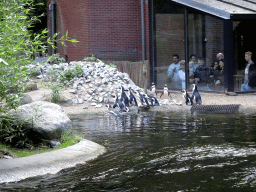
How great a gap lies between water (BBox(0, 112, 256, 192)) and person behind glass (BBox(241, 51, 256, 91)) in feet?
22.6


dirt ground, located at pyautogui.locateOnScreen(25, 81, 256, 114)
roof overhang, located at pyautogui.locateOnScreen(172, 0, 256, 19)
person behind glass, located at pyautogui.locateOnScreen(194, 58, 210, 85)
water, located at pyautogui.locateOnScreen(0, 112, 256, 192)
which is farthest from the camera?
person behind glass, located at pyautogui.locateOnScreen(194, 58, 210, 85)

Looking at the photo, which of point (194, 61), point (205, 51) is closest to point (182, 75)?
point (194, 61)

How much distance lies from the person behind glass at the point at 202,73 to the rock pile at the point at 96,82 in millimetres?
2961

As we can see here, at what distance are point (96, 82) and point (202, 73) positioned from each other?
196 inches

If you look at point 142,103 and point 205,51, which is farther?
point 205,51

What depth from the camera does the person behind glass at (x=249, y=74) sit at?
18.6m

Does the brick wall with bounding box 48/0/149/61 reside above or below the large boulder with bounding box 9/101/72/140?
above

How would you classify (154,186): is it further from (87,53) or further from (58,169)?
(87,53)

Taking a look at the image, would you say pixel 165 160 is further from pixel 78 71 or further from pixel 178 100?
pixel 78 71

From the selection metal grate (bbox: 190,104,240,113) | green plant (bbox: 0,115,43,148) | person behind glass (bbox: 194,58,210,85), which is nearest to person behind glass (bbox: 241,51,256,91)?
person behind glass (bbox: 194,58,210,85)

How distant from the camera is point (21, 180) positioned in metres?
6.41

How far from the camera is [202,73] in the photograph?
63.2 ft

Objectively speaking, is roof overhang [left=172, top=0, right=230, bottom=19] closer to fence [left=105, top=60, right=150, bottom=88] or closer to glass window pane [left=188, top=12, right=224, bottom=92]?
glass window pane [left=188, top=12, right=224, bottom=92]

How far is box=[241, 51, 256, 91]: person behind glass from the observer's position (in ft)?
61.1
